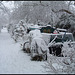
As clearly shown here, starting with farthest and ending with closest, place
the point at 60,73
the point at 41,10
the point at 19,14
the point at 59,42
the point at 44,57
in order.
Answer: the point at 19,14
the point at 41,10
the point at 59,42
the point at 44,57
the point at 60,73

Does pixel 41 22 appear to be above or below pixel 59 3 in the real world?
below

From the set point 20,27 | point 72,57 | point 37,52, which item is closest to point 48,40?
point 37,52

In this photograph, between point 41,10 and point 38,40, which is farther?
point 41,10

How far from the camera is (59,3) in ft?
61.0

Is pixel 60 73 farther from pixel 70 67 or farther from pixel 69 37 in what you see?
pixel 69 37

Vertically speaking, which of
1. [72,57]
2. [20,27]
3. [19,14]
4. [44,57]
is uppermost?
[19,14]

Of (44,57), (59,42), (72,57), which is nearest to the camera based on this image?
(72,57)

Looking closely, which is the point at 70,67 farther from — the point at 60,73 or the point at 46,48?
the point at 46,48

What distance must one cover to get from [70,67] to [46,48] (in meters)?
3.58

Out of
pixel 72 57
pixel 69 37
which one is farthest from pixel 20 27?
pixel 72 57

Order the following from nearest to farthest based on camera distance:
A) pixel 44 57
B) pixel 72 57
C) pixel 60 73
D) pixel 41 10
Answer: pixel 60 73, pixel 72 57, pixel 44 57, pixel 41 10

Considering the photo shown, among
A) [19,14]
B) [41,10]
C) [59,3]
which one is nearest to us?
[59,3]

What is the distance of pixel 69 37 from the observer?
8727 millimetres

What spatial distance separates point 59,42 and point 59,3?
1187cm
